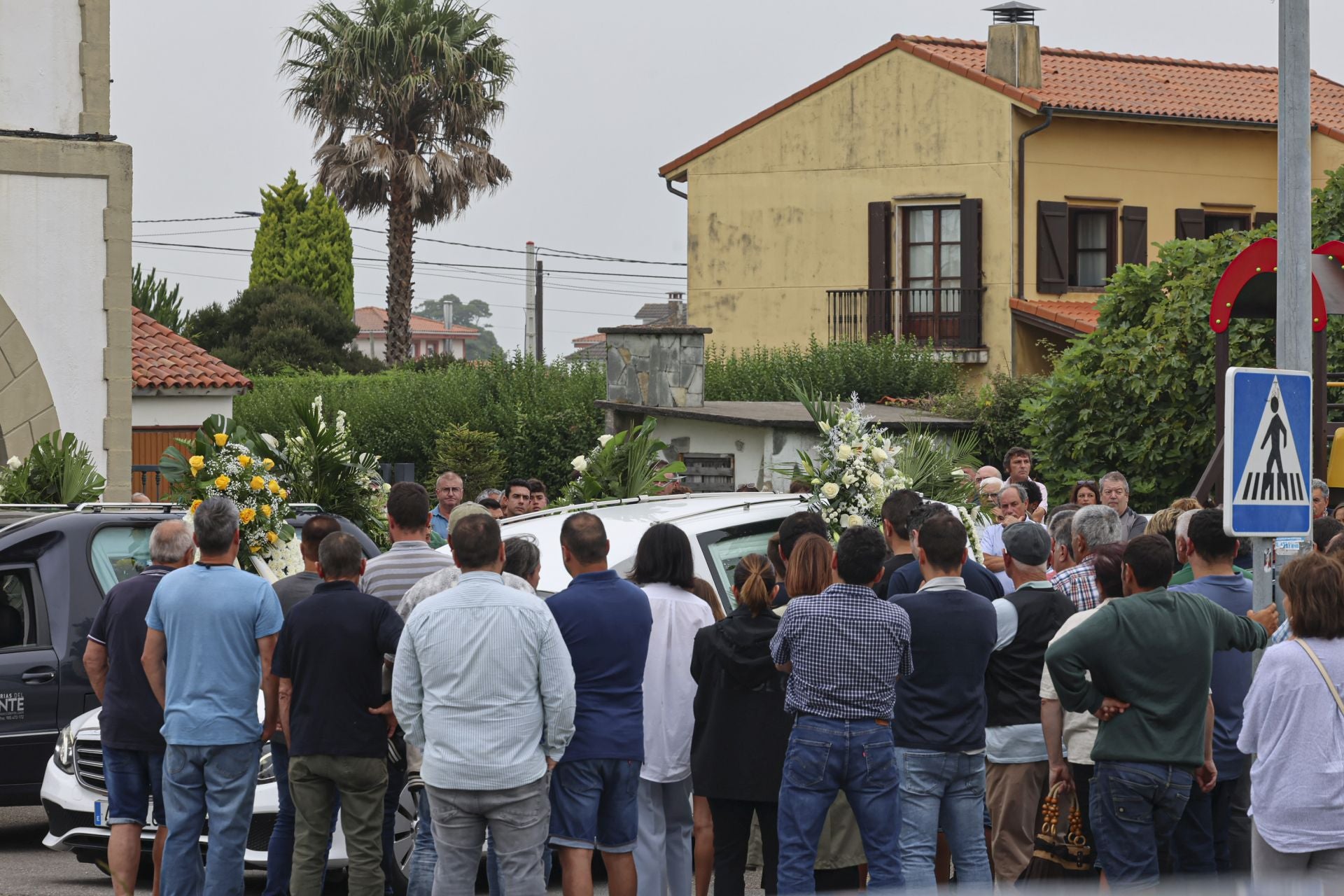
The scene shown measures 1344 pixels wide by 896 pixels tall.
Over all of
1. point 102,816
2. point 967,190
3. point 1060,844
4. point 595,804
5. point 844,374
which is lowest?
point 102,816

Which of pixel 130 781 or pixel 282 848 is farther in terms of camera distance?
pixel 130 781

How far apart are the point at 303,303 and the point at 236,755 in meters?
43.9

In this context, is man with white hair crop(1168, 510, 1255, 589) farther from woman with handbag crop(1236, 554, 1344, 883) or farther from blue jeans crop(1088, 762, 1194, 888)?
woman with handbag crop(1236, 554, 1344, 883)

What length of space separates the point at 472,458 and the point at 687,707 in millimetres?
20977

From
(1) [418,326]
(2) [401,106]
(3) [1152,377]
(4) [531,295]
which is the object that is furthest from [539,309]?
(1) [418,326]

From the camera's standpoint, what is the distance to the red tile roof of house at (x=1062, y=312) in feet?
101

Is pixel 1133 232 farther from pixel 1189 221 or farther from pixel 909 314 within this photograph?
pixel 909 314

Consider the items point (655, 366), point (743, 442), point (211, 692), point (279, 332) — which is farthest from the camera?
point (279, 332)

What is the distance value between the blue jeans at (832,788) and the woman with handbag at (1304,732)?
1.51 meters

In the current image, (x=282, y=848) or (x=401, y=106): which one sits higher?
(x=401, y=106)

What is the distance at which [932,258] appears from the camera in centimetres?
3328

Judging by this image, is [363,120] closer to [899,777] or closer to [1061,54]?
[1061,54]

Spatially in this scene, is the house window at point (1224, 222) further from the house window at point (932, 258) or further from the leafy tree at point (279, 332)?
the leafy tree at point (279, 332)

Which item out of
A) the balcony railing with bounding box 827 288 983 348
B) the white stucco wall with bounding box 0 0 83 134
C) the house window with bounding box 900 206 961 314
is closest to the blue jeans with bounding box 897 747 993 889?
the white stucco wall with bounding box 0 0 83 134
